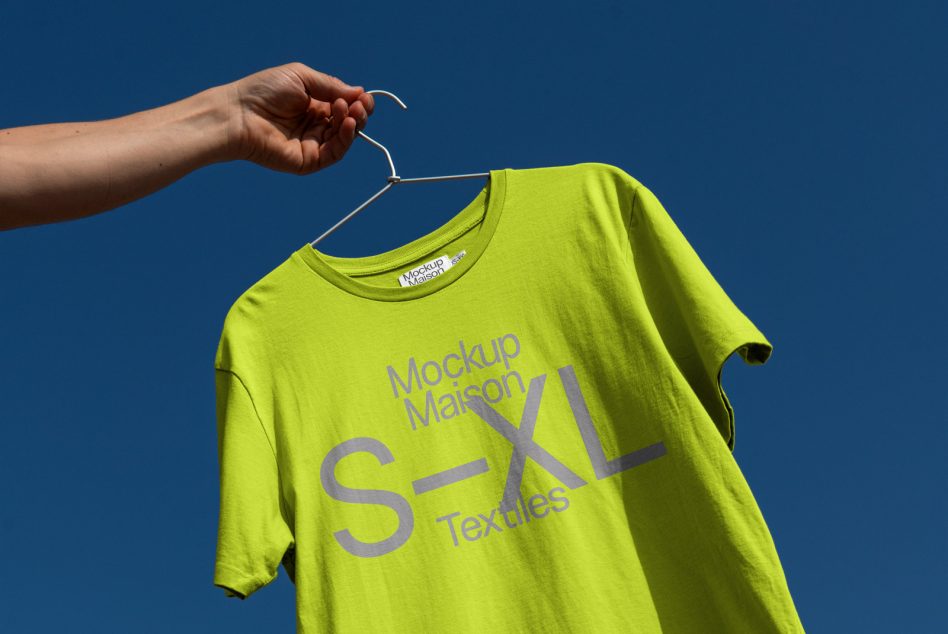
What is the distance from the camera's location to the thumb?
2.22 meters

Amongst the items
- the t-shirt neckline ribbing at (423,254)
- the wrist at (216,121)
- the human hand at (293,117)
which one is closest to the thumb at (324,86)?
the human hand at (293,117)

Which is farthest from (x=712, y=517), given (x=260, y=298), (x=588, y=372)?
(x=260, y=298)

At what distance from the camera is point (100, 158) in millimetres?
1724

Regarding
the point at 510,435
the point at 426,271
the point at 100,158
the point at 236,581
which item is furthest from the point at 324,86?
the point at 236,581

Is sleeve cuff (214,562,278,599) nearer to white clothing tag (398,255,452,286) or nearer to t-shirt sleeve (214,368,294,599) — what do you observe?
t-shirt sleeve (214,368,294,599)

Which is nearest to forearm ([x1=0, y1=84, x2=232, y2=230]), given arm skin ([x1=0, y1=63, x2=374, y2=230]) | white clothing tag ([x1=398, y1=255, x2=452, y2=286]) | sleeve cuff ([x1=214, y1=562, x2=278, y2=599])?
arm skin ([x1=0, y1=63, x2=374, y2=230])

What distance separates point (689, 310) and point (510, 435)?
43cm

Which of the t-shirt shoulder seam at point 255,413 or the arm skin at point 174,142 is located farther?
the t-shirt shoulder seam at point 255,413

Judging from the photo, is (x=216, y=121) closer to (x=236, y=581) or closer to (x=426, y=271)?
(x=426, y=271)

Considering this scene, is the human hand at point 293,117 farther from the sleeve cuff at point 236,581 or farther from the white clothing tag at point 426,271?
the sleeve cuff at point 236,581

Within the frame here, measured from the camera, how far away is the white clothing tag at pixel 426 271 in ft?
7.76

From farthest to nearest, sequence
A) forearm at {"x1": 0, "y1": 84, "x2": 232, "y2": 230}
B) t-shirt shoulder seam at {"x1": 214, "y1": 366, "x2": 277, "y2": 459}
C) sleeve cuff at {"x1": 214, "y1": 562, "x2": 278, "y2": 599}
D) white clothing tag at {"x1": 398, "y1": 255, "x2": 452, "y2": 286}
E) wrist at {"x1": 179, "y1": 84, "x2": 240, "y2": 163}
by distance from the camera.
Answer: white clothing tag at {"x1": 398, "y1": 255, "x2": 452, "y2": 286} → t-shirt shoulder seam at {"x1": 214, "y1": 366, "x2": 277, "y2": 459} → sleeve cuff at {"x1": 214, "y1": 562, "x2": 278, "y2": 599} → wrist at {"x1": 179, "y1": 84, "x2": 240, "y2": 163} → forearm at {"x1": 0, "y1": 84, "x2": 232, "y2": 230}

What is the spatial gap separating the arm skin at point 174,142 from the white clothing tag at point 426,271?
0.30m

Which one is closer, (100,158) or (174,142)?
(100,158)
